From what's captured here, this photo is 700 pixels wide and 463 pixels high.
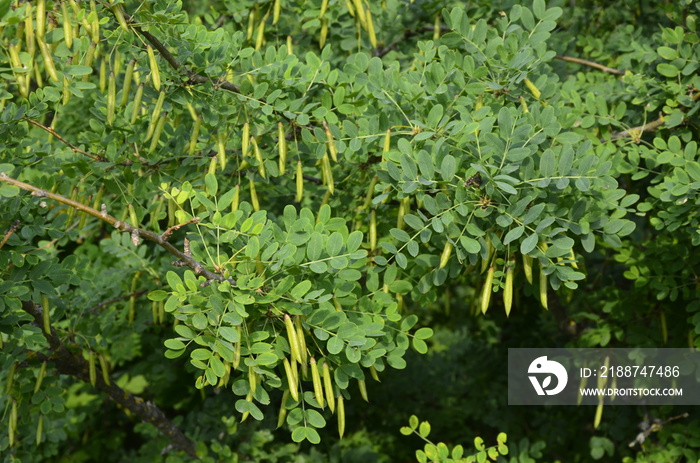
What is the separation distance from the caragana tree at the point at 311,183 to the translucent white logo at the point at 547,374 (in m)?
0.34

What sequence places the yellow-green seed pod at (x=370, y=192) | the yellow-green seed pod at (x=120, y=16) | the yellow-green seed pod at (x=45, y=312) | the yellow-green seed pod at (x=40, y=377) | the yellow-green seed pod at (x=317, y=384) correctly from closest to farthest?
the yellow-green seed pod at (x=317, y=384)
the yellow-green seed pod at (x=120, y=16)
the yellow-green seed pod at (x=45, y=312)
the yellow-green seed pod at (x=370, y=192)
the yellow-green seed pod at (x=40, y=377)

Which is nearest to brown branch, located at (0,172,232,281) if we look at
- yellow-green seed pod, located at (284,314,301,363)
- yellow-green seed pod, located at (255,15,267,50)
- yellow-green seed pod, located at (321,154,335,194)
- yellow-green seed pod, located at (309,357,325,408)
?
yellow-green seed pod, located at (284,314,301,363)

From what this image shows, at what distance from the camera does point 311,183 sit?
3000 millimetres

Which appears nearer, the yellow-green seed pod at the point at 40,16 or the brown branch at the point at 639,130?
the yellow-green seed pod at the point at 40,16

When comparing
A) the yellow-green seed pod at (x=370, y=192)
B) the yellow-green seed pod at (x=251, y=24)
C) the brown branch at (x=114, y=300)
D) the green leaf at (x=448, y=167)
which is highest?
the yellow-green seed pod at (x=251, y=24)

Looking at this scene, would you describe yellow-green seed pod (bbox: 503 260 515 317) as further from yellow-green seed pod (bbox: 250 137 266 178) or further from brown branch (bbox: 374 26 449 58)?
brown branch (bbox: 374 26 449 58)

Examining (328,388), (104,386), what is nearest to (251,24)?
(104,386)

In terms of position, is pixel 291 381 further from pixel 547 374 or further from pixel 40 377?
pixel 547 374

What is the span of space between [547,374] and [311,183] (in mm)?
1562

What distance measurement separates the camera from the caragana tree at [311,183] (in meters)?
1.95

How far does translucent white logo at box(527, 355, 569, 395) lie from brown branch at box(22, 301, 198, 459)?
1.73 metres

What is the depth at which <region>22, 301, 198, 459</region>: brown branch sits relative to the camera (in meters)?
2.60

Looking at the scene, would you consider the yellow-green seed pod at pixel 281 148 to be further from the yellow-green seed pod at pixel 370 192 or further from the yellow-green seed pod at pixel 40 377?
the yellow-green seed pod at pixel 40 377

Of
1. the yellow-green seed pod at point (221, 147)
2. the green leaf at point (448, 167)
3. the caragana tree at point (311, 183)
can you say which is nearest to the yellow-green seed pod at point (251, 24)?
the caragana tree at point (311, 183)
